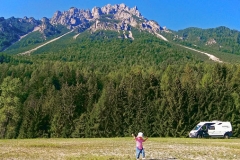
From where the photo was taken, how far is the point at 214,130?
54500 millimetres

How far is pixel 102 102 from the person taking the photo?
7088 cm

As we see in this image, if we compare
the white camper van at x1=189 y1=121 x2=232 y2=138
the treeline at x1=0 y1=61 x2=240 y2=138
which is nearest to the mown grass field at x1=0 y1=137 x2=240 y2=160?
the white camper van at x1=189 y1=121 x2=232 y2=138

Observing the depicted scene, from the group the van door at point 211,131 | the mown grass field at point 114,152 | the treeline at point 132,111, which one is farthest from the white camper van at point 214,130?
the mown grass field at point 114,152

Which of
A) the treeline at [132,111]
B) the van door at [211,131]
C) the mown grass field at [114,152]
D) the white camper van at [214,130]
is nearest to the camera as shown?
the mown grass field at [114,152]

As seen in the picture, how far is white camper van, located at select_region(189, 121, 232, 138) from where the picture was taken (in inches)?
2136

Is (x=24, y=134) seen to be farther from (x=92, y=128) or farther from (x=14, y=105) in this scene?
(x=92, y=128)

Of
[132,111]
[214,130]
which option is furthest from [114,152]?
[132,111]

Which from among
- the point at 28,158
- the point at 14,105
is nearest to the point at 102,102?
the point at 14,105

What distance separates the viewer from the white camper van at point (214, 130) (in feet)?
178

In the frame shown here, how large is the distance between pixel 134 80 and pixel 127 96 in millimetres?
5599

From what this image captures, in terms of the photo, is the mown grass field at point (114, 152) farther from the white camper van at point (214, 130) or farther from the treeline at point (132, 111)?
the treeline at point (132, 111)

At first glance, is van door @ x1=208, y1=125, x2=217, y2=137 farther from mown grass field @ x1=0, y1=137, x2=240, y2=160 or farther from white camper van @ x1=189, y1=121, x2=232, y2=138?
mown grass field @ x1=0, y1=137, x2=240, y2=160

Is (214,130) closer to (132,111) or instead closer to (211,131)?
(211,131)

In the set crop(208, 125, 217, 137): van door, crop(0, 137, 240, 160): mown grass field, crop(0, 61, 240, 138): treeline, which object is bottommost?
crop(0, 137, 240, 160): mown grass field
